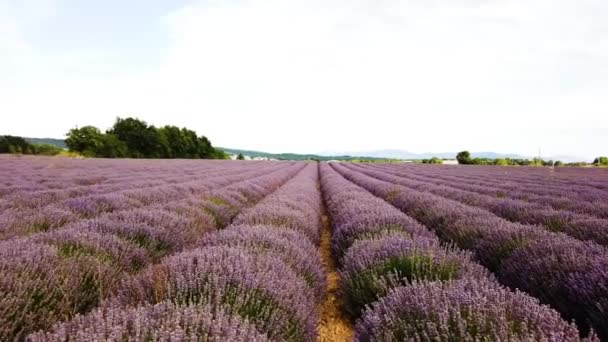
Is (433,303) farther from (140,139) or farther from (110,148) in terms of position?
(140,139)

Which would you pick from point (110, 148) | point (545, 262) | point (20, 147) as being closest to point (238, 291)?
point (545, 262)

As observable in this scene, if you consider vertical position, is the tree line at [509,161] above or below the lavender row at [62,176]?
below

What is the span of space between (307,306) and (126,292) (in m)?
1.04

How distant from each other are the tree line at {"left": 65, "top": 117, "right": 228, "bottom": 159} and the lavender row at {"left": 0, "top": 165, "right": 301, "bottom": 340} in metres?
52.4

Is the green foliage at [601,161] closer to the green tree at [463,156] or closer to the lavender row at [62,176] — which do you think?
the green tree at [463,156]

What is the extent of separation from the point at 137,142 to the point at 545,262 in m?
65.1

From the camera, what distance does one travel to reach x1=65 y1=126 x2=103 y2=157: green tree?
174 ft

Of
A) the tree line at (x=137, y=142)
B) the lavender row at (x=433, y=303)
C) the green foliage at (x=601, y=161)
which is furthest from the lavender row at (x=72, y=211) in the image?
the green foliage at (x=601, y=161)

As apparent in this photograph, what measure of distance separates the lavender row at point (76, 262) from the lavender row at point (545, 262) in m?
2.78

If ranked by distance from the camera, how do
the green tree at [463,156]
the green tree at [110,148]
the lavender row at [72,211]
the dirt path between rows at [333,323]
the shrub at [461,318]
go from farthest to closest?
the green tree at [463,156] < the green tree at [110,148] < the lavender row at [72,211] < the dirt path between rows at [333,323] < the shrub at [461,318]

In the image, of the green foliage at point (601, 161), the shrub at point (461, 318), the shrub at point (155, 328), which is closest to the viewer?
the shrub at point (155, 328)

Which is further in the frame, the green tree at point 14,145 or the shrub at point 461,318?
the green tree at point 14,145

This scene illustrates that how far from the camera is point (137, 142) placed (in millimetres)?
61469

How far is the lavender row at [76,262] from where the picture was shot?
83.0 inches
